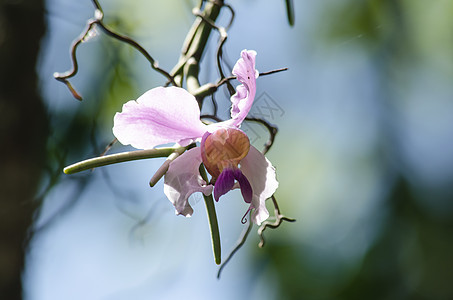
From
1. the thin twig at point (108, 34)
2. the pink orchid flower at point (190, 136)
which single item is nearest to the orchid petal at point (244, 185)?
the pink orchid flower at point (190, 136)

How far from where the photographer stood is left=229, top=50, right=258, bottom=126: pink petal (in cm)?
29

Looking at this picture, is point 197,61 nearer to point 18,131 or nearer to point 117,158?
point 117,158

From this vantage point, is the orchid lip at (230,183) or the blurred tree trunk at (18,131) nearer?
the orchid lip at (230,183)

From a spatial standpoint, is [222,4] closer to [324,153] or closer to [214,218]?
[214,218]

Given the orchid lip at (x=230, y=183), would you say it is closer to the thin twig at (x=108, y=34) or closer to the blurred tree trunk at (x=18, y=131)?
the thin twig at (x=108, y=34)

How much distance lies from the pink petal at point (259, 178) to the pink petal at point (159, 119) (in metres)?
0.04

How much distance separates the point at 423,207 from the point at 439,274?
0.34 m

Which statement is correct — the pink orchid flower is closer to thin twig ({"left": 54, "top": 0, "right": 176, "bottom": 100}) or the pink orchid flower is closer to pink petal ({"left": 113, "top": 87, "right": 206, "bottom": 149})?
pink petal ({"left": 113, "top": 87, "right": 206, "bottom": 149})

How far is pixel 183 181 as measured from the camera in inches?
12.0

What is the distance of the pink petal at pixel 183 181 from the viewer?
0.30 meters

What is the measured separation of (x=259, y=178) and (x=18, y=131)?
71 centimetres

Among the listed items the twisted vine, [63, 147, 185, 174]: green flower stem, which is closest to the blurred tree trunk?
the twisted vine

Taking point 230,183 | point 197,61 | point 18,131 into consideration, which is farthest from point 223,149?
point 18,131

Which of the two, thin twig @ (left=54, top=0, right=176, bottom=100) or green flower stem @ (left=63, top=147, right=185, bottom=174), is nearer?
green flower stem @ (left=63, top=147, right=185, bottom=174)
